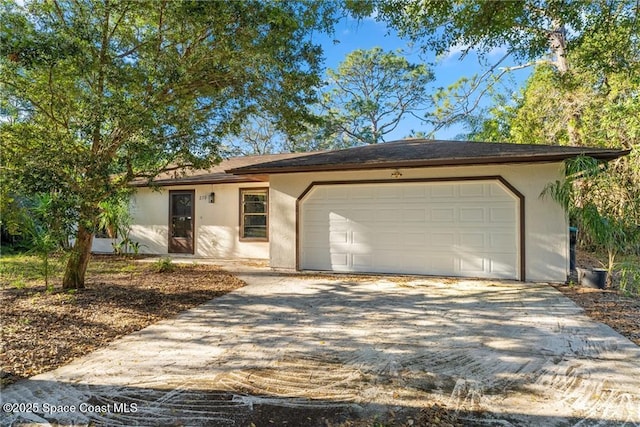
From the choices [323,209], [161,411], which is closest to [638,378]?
[161,411]

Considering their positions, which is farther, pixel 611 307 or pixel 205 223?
pixel 205 223

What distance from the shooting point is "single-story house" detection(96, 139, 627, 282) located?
666 cm

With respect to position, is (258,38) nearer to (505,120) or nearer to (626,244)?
(626,244)

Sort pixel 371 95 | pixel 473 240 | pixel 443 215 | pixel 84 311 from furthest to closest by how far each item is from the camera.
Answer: pixel 371 95 < pixel 443 215 < pixel 473 240 < pixel 84 311

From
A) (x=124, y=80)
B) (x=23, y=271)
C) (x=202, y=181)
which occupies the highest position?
(x=124, y=80)

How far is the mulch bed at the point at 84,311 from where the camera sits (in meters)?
3.41

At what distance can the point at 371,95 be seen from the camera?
2336 cm

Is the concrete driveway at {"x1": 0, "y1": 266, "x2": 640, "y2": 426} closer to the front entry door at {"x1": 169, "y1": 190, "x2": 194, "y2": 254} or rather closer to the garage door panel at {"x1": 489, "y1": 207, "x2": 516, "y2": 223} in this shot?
the garage door panel at {"x1": 489, "y1": 207, "x2": 516, "y2": 223}

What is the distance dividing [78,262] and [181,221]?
5.82 meters

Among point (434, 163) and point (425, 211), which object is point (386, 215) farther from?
point (434, 163)

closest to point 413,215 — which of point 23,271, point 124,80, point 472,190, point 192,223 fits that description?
point 472,190

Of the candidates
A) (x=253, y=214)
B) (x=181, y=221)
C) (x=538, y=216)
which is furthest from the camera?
(x=181, y=221)

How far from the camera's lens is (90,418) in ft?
7.73

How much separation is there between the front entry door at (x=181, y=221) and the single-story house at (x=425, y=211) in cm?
352
